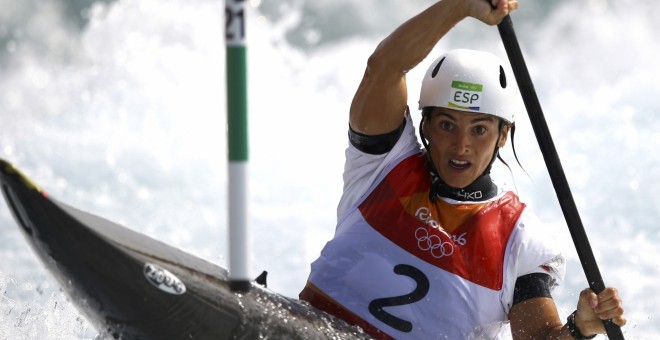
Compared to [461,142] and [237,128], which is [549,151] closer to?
[461,142]

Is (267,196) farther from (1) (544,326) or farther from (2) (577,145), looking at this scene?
(1) (544,326)

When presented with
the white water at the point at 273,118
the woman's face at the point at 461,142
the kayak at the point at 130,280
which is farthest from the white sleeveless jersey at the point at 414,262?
the white water at the point at 273,118

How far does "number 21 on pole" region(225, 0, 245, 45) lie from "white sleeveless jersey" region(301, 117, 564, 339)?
3.57 feet

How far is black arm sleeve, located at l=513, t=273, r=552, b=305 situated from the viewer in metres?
3.65

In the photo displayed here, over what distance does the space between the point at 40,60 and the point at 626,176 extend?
6.37 m

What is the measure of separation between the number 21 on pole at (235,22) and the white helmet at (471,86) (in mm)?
1173

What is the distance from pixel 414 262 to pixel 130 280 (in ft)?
3.57

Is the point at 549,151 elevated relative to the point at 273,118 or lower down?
lower down

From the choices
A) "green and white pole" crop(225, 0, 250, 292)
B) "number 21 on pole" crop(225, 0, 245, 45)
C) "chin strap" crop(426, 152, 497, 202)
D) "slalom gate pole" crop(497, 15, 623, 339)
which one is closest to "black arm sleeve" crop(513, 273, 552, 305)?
"slalom gate pole" crop(497, 15, 623, 339)

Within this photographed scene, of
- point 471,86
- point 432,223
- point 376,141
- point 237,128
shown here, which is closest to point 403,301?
point 432,223

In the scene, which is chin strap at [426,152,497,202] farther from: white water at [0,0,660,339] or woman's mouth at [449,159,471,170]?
white water at [0,0,660,339]

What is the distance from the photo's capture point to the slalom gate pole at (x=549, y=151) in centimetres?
356

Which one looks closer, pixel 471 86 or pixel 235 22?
pixel 235 22

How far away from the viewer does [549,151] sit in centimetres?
366
